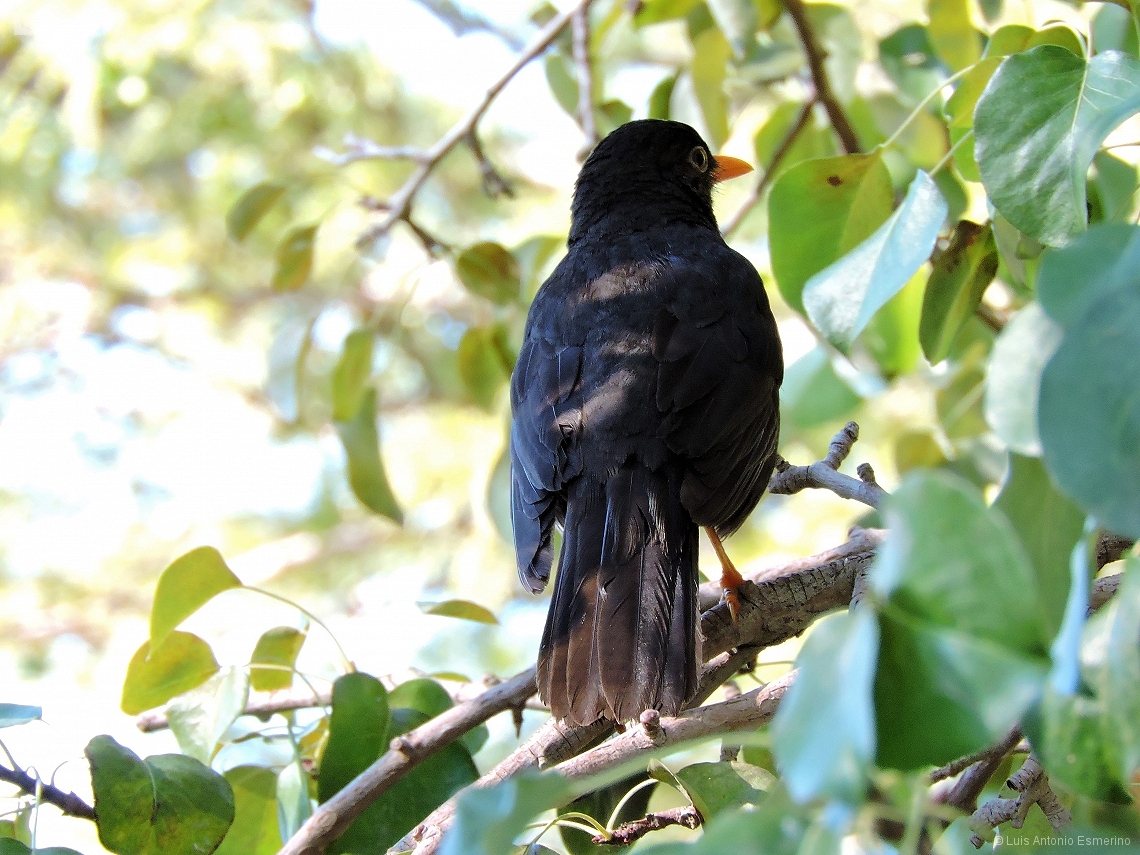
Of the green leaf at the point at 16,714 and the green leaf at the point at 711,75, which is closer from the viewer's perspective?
the green leaf at the point at 16,714

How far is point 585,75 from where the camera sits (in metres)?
3.57

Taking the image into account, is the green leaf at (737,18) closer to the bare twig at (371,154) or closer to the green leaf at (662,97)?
the green leaf at (662,97)

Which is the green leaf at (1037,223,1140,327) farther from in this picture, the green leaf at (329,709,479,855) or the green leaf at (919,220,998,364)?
the green leaf at (329,709,479,855)

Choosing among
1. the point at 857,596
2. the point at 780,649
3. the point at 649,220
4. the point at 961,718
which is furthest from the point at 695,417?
the point at 780,649

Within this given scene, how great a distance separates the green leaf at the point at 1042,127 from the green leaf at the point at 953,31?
151 cm

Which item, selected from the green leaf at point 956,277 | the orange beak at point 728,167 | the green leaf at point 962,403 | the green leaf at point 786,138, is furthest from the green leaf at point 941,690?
the orange beak at point 728,167

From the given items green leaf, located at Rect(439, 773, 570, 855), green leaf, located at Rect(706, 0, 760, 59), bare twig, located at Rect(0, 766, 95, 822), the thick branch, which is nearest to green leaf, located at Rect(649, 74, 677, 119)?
green leaf, located at Rect(706, 0, 760, 59)

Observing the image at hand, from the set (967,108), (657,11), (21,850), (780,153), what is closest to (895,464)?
(780,153)

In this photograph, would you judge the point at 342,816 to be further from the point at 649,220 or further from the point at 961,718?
the point at 649,220

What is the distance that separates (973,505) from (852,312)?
79 cm

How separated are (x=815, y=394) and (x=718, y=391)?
1.14 m

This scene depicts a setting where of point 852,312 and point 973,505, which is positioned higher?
point 852,312

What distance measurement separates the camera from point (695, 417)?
2.58 metres

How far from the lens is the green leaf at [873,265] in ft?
4.84
